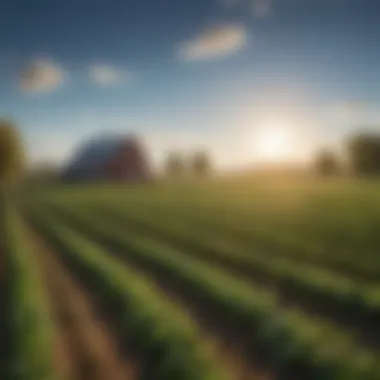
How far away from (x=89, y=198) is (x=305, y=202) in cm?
153

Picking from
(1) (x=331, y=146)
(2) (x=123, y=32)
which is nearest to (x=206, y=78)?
(2) (x=123, y=32)

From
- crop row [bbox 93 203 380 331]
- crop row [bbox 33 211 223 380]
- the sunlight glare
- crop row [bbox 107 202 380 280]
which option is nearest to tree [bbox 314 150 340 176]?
the sunlight glare

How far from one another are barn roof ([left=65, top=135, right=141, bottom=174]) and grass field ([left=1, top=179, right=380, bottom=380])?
0.16 m

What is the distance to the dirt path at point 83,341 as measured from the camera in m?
3.79

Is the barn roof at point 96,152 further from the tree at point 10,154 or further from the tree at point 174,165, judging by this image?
the tree at point 10,154

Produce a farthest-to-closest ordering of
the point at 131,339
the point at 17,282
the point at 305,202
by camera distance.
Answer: the point at 17,282 < the point at 305,202 < the point at 131,339

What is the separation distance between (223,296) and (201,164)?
1059 millimetres

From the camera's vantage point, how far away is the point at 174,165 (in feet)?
14.4

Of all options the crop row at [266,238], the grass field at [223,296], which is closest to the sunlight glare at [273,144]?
the grass field at [223,296]

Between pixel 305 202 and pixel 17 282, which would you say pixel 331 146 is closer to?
pixel 305 202

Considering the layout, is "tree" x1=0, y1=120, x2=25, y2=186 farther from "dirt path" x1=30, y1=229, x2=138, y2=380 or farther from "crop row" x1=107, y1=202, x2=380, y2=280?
"dirt path" x1=30, y1=229, x2=138, y2=380

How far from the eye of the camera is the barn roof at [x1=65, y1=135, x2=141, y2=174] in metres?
4.07

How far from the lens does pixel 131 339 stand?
165 inches

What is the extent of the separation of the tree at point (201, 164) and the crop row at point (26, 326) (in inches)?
57.9
